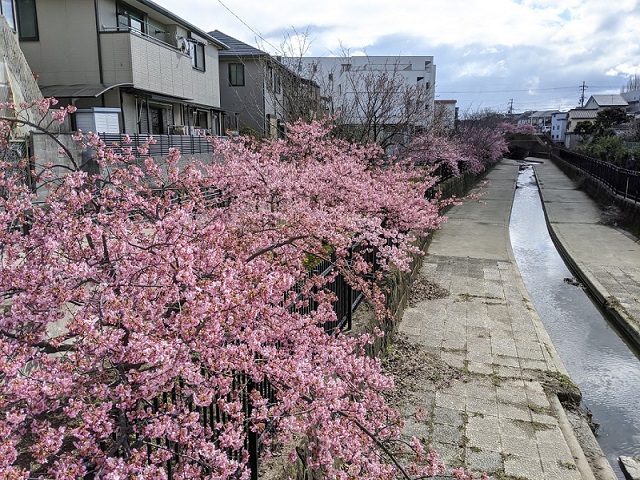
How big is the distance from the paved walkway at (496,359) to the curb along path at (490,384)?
1 cm

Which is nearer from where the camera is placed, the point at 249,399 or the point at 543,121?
the point at 249,399

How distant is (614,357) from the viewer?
8031 mm

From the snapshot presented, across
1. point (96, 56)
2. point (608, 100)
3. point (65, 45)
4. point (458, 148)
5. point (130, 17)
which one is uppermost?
Result: point (608, 100)

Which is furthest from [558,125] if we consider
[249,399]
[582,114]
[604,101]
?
[249,399]

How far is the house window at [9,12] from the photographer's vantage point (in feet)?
51.7

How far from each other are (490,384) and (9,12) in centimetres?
1840

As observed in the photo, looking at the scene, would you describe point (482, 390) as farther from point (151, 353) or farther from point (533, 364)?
point (151, 353)

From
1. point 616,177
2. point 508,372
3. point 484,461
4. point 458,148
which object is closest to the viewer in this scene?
point 484,461

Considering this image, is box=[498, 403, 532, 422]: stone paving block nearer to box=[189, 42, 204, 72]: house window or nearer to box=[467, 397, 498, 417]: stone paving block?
box=[467, 397, 498, 417]: stone paving block

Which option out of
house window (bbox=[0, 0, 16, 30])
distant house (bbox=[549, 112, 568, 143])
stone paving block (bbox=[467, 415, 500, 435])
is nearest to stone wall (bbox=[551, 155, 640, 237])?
stone paving block (bbox=[467, 415, 500, 435])

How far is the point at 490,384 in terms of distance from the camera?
6.36m

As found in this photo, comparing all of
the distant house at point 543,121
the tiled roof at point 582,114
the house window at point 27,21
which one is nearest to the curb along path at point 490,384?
the house window at point 27,21

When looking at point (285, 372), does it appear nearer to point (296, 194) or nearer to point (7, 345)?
point (7, 345)

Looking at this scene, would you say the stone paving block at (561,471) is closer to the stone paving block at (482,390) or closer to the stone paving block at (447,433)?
the stone paving block at (447,433)
